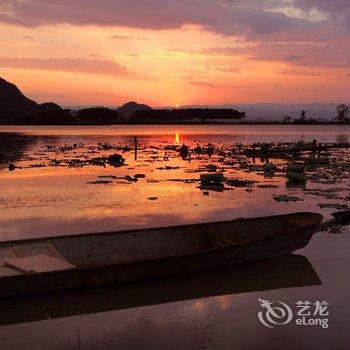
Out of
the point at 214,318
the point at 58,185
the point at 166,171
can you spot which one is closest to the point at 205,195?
the point at 58,185

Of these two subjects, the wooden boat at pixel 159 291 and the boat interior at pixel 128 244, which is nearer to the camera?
the wooden boat at pixel 159 291

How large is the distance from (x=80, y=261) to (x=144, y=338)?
3776 millimetres

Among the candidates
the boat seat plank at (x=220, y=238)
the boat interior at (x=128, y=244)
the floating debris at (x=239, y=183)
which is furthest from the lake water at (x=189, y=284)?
the floating debris at (x=239, y=183)

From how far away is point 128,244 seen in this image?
11391mm

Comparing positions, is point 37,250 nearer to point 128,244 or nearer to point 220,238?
point 128,244

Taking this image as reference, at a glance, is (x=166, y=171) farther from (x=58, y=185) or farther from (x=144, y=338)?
(x=144, y=338)

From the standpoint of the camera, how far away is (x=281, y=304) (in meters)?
9.17

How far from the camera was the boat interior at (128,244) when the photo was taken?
396 inches

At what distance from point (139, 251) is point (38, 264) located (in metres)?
2.63

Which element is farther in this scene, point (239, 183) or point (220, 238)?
point (239, 183)

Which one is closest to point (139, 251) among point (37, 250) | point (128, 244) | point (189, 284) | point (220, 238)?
point (128, 244)

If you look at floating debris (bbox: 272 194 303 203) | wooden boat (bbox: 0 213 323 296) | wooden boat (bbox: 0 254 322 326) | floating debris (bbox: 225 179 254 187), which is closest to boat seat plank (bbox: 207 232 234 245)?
wooden boat (bbox: 0 213 323 296)

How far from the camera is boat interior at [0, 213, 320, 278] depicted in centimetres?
1005

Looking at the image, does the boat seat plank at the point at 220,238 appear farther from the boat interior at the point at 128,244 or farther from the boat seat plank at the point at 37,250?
the boat seat plank at the point at 37,250
